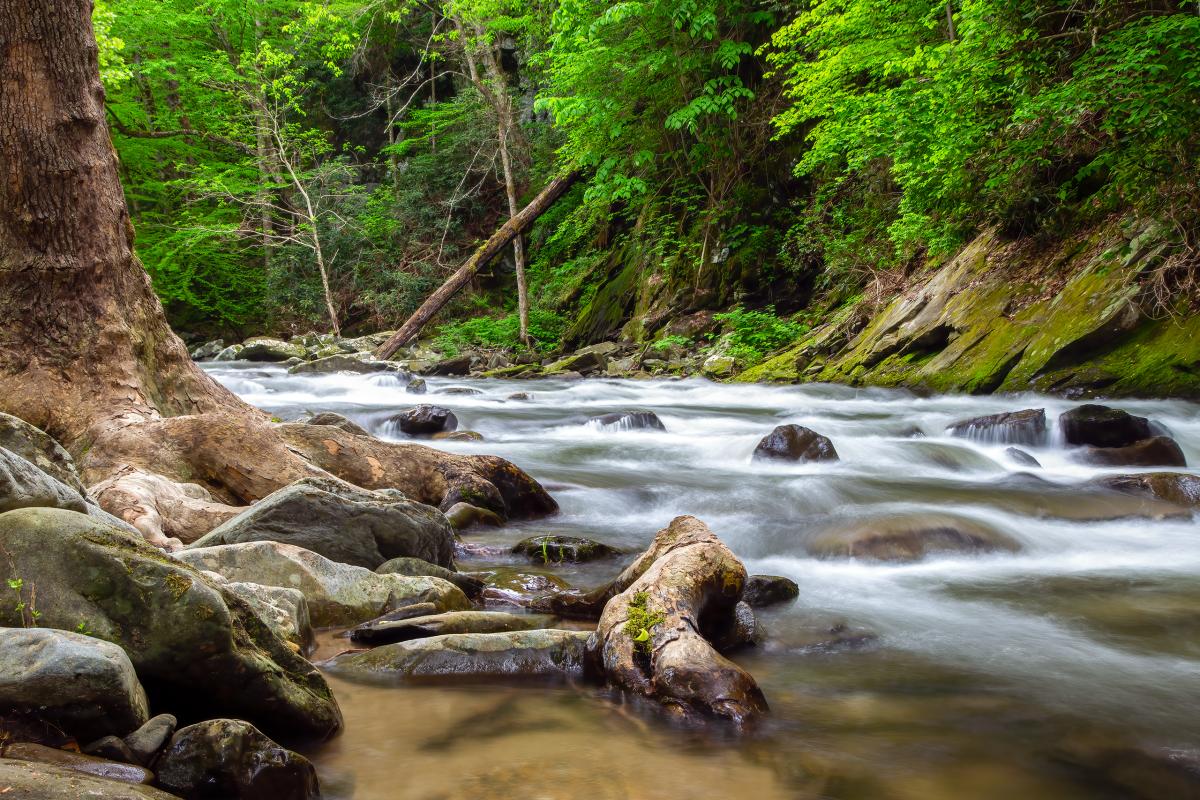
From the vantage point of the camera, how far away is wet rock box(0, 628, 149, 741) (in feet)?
6.39

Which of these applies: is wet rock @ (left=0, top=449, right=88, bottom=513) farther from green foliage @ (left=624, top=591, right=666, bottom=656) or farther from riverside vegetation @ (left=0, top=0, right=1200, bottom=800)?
green foliage @ (left=624, top=591, right=666, bottom=656)

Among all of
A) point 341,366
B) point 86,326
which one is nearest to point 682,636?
point 86,326

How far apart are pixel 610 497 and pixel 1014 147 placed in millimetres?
6906

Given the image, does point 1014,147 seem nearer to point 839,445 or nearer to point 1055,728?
point 839,445

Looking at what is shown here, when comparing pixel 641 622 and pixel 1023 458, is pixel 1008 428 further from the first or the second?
pixel 641 622

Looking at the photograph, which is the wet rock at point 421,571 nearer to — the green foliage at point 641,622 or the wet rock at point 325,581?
the wet rock at point 325,581

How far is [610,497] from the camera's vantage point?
707cm

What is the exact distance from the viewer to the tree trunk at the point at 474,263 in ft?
65.6

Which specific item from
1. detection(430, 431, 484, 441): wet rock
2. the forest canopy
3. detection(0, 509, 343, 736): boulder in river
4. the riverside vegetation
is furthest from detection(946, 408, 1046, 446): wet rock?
detection(0, 509, 343, 736): boulder in river

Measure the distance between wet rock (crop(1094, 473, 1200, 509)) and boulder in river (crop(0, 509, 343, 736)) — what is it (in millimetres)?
6438

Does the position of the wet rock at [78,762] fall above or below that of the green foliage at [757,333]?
below

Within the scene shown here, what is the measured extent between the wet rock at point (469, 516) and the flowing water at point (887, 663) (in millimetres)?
208

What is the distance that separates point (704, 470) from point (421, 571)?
444 centimetres

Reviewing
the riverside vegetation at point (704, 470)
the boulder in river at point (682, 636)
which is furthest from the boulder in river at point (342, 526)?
the boulder in river at point (682, 636)
